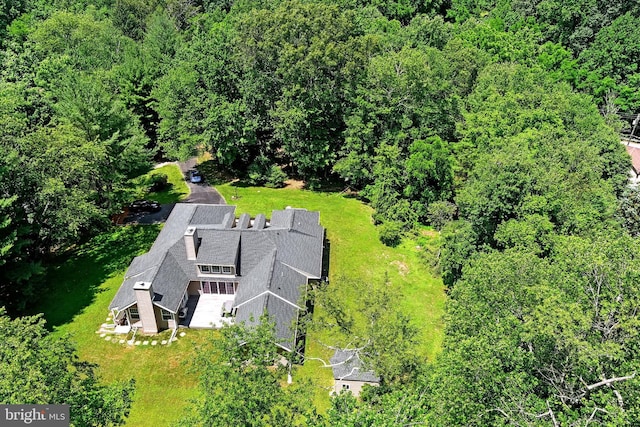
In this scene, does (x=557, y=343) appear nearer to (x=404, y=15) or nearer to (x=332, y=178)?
(x=332, y=178)

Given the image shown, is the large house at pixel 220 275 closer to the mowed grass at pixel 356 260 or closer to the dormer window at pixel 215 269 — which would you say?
the dormer window at pixel 215 269

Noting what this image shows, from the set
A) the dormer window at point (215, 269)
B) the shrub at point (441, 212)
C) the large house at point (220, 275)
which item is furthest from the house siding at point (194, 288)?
the shrub at point (441, 212)

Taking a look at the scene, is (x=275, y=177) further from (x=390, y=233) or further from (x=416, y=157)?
(x=416, y=157)

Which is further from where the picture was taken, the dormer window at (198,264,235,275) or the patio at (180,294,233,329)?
the dormer window at (198,264,235,275)

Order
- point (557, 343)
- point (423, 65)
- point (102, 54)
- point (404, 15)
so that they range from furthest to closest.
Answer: point (404, 15) → point (102, 54) → point (423, 65) → point (557, 343)

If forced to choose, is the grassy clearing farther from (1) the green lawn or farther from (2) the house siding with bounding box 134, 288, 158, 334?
(2) the house siding with bounding box 134, 288, 158, 334

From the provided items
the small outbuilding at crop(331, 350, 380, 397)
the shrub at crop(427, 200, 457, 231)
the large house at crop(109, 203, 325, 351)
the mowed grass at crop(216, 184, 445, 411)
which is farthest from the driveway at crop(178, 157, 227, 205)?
the small outbuilding at crop(331, 350, 380, 397)

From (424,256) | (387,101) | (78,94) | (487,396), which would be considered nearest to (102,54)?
(78,94)
